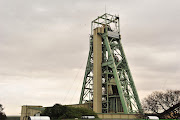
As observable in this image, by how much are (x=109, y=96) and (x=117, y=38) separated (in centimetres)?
1494

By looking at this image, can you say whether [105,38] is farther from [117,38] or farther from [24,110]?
[24,110]

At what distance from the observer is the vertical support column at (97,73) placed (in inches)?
1906

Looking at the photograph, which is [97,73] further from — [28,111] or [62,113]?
[28,111]

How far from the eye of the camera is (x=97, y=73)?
1962 inches

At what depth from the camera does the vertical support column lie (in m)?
48.4

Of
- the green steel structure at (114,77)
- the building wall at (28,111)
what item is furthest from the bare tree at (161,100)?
the building wall at (28,111)

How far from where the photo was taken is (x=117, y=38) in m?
53.6

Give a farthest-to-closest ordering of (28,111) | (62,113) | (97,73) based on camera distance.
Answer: (28,111) → (97,73) → (62,113)

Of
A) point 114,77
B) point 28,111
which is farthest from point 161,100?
point 28,111

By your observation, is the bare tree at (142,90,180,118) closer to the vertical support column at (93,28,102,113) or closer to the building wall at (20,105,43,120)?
the vertical support column at (93,28,102,113)

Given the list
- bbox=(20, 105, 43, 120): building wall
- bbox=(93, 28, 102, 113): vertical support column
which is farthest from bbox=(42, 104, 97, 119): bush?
bbox=(20, 105, 43, 120): building wall

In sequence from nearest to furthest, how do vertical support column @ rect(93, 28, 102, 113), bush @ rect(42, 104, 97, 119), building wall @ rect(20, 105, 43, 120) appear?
bush @ rect(42, 104, 97, 119), vertical support column @ rect(93, 28, 102, 113), building wall @ rect(20, 105, 43, 120)

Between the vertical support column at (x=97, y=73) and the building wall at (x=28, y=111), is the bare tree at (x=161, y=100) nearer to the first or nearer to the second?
the vertical support column at (x=97, y=73)

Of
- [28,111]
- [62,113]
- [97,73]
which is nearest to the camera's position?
[62,113]
